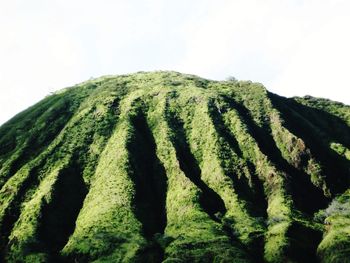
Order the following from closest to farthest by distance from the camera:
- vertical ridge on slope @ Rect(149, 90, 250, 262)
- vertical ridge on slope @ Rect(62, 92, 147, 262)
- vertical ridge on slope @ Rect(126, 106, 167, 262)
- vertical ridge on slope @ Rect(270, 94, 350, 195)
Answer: vertical ridge on slope @ Rect(149, 90, 250, 262)
vertical ridge on slope @ Rect(62, 92, 147, 262)
vertical ridge on slope @ Rect(126, 106, 167, 262)
vertical ridge on slope @ Rect(270, 94, 350, 195)

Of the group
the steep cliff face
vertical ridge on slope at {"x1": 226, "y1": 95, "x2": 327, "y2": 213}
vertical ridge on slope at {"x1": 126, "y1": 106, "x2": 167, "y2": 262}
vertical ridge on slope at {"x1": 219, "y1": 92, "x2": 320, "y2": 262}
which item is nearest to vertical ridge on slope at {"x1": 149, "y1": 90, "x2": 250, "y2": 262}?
the steep cliff face

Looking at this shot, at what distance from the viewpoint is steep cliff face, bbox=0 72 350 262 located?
111625mm

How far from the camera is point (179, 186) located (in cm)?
14475

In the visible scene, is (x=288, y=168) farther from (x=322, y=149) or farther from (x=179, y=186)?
(x=179, y=186)

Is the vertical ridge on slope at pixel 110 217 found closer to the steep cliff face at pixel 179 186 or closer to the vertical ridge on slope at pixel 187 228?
the steep cliff face at pixel 179 186

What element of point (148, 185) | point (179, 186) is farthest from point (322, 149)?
point (148, 185)

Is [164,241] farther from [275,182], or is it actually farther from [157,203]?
[275,182]

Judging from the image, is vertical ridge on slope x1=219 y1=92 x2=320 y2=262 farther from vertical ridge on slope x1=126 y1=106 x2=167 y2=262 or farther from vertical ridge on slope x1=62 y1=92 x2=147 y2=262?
vertical ridge on slope x1=62 y1=92 x2=147 y2=262

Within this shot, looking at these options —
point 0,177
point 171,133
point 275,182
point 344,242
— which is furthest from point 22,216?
point 344,242

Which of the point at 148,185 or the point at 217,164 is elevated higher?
the point at 217,164

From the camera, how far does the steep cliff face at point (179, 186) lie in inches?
4395

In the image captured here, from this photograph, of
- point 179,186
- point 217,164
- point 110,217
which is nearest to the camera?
point 110,217

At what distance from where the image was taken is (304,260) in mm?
103688

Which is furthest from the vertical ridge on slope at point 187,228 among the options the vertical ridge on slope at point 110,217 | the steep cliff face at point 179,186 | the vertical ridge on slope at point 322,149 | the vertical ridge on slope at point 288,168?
the vertical ridge on slope at point 322,149
